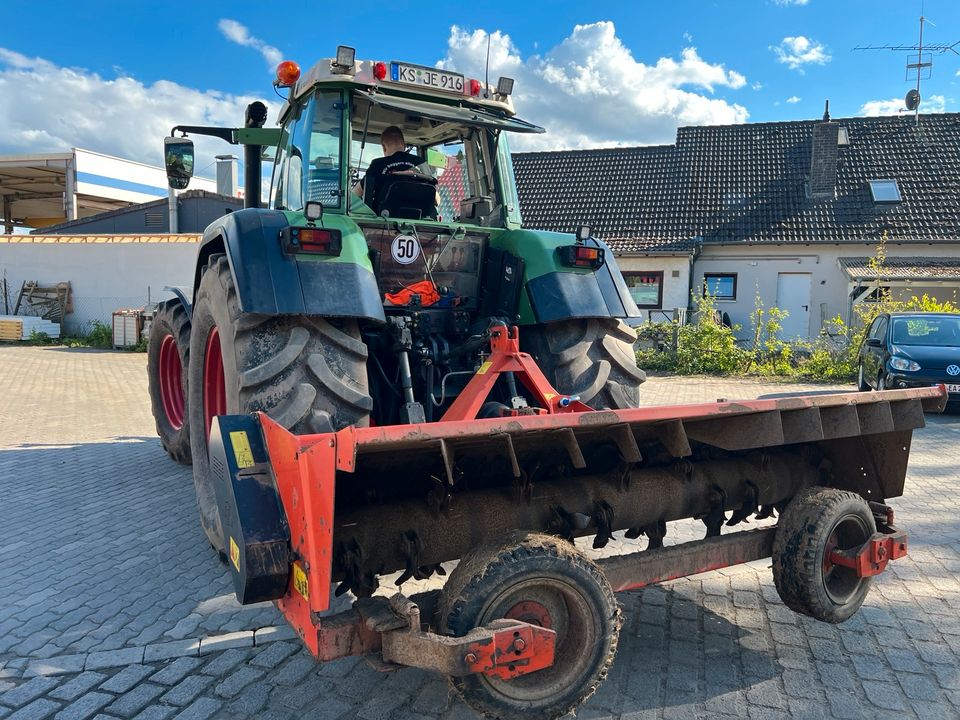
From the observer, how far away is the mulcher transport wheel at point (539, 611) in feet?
8.15

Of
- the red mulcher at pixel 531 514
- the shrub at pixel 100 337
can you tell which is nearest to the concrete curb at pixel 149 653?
the red mulcher at pixel 531 514

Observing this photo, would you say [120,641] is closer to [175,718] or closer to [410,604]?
[175,718]

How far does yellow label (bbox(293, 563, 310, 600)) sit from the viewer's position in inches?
95.0

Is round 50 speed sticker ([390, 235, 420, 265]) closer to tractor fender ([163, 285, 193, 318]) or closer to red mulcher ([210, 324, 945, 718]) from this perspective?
red mulcher ([210, 324, 945, 718])

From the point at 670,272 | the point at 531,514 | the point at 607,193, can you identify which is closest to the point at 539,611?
the point at 531,514

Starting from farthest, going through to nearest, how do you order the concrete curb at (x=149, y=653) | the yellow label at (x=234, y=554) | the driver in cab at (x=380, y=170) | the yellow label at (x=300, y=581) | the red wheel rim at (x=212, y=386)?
the driver in cab at (x=380, y=170) < the red wheel rim at (x=212, y=386) < the concrete curb at (x=149, y=653) < the yellow label at (x=234, y=554) < the yellow label at (x=300, y=581)

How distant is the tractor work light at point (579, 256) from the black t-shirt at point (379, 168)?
3.54ft

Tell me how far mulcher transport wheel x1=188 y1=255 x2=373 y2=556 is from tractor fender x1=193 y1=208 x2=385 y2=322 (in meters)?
0.12

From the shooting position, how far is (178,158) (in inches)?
208

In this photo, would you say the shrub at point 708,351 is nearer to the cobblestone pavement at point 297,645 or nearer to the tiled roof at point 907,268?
the tiled roof at point 907,268

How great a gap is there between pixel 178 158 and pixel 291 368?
2672mm

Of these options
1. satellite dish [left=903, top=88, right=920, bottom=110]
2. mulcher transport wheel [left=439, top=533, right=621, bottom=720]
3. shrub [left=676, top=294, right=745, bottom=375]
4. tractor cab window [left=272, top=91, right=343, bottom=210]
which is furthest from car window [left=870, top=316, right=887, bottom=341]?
satellite dish [left=903, top=88, right=920, bottom=110]

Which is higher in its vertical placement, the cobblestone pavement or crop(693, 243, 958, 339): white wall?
crop(693, 243, 958, 339): white wall

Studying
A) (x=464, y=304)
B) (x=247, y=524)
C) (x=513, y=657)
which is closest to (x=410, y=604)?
(x=513, y=657)
